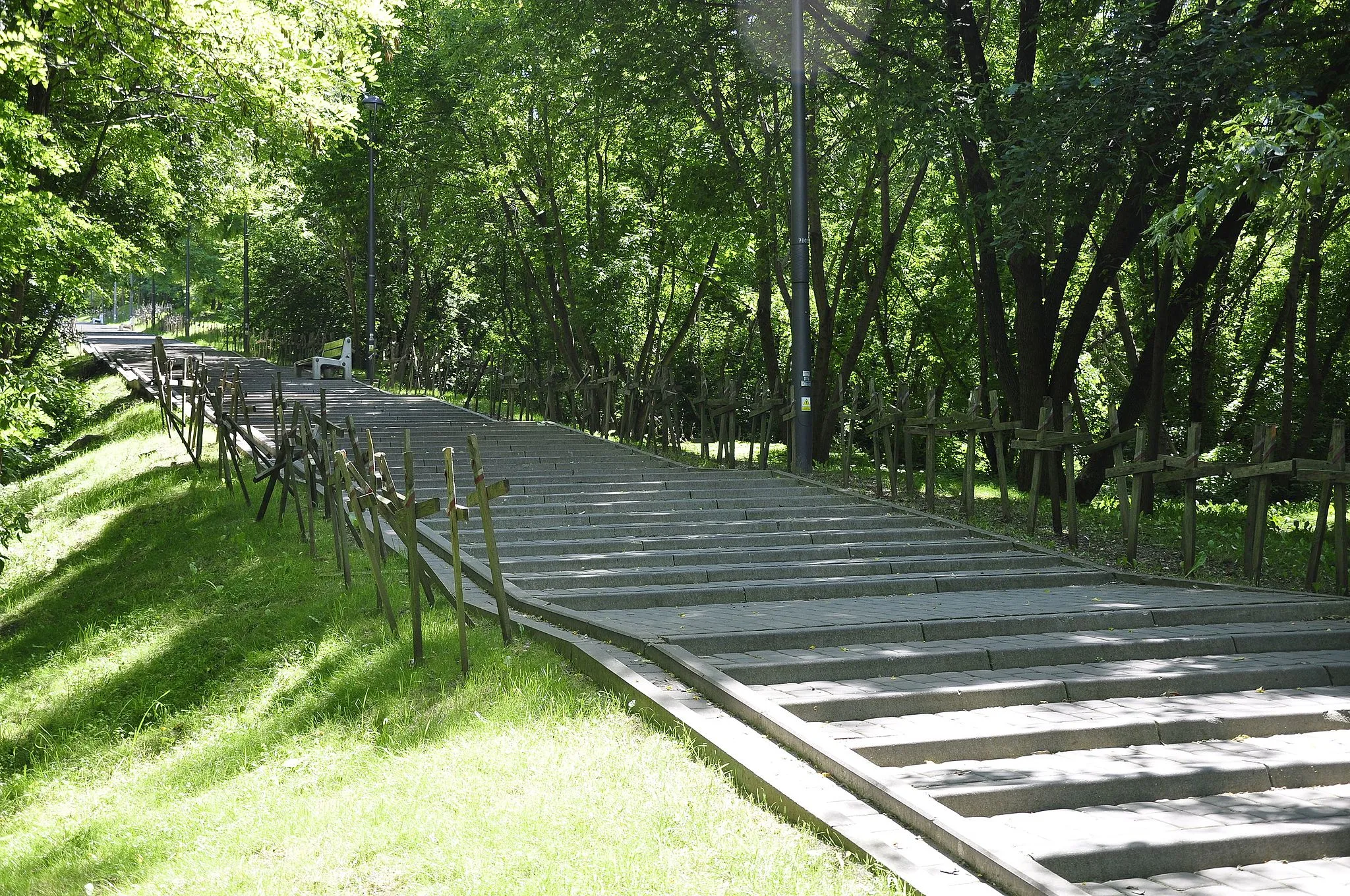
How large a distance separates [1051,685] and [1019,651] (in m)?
0.72

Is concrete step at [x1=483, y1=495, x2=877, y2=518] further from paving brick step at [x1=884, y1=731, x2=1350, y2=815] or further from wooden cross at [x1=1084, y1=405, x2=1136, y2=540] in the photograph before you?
paving brick step at [x1=884, y1=731, x2=1350, y2=815]

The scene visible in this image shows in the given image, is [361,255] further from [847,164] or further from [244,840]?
[244,840]

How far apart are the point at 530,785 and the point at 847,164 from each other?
15.4 m

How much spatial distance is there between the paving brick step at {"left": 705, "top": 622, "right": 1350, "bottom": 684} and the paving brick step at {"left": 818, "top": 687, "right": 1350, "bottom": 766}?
0.70 meters

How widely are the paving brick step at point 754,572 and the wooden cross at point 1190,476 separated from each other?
1.33m

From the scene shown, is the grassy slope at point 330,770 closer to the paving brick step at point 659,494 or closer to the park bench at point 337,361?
the paving brick step at point 659,494

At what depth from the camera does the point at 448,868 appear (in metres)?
4.63

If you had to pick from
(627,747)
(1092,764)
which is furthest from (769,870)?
(1092,764)

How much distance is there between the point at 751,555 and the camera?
1184cm

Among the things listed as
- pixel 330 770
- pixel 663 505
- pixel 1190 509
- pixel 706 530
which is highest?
pixel 1190 509

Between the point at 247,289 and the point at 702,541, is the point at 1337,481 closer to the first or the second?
the point at 702,541

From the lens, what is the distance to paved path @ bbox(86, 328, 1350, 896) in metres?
4.99

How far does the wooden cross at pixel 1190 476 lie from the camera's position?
10.9 m

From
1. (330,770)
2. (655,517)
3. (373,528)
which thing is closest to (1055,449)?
(655,517)
